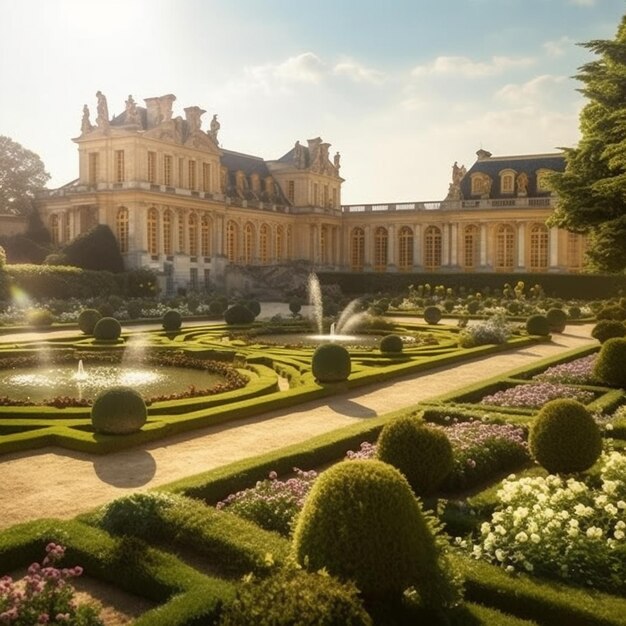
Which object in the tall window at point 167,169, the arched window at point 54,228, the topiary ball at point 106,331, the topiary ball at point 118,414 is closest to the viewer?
the topiary ball at point 118,414

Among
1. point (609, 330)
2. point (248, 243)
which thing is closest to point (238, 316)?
point (609, 330)

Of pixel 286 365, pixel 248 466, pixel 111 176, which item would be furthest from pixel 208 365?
pixel 111 176

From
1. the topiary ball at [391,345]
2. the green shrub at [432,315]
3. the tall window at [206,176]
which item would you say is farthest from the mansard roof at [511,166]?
the topiary ball at [391,345]

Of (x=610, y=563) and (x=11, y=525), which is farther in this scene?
(x=11, y=525)

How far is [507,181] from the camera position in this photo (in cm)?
5419

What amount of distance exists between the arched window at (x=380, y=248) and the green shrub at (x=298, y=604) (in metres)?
53.8

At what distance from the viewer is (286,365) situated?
18.1 m

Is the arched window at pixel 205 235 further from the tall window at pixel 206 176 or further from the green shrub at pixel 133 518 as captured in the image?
the green shrub at pixel 133 518

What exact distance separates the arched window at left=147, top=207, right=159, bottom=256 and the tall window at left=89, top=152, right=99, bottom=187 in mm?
3795

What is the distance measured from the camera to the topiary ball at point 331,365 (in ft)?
50.5

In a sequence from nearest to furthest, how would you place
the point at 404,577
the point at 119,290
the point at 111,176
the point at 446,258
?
the point at 404,577, the point at 119,290, the point at 111,176, the point at 446,258

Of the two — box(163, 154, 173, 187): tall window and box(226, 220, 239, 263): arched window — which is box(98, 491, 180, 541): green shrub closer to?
box(163, 154, 173, 187): tall window

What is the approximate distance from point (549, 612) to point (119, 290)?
3560 cm

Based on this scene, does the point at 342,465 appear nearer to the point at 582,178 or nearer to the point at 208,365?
the point at 208,365
